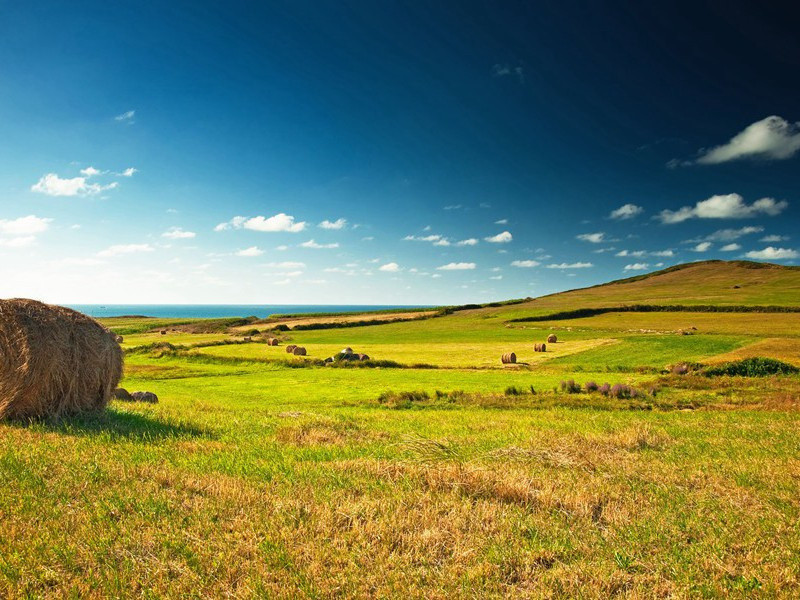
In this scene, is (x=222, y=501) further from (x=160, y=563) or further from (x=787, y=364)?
(x=787, y=364)

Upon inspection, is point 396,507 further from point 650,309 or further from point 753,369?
point 650,309

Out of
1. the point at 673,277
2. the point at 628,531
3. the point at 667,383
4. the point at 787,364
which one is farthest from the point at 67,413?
the point at 673,277

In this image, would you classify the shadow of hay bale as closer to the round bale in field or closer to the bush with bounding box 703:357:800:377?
the bush with bounding box 703:357:800:377

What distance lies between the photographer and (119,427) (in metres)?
11.5

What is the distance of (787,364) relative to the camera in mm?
29359

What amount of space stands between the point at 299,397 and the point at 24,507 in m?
20.6

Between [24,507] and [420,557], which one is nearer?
[420,557]

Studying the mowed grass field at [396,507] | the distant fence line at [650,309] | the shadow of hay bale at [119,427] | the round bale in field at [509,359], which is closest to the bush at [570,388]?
the mowed grass field at [396,507]

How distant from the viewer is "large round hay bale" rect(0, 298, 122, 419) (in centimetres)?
A: 1206

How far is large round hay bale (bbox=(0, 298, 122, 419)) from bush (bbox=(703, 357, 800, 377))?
3232 centimetres

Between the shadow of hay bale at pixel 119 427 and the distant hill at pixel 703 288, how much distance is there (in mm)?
99305

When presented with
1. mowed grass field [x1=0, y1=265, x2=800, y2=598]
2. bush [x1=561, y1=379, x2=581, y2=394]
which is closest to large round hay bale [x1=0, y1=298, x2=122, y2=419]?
mowed grass field [x1=0, y1=265, x2=800, y2=598]

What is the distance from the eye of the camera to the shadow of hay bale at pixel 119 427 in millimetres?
10523

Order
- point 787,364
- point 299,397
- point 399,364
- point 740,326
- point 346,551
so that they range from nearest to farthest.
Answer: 1. point 346,551
2. point 299,397
3. point 787,364
4. point 399,364
5. point 740,326
